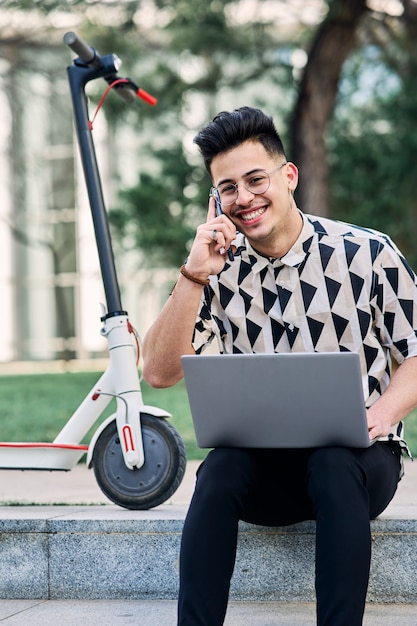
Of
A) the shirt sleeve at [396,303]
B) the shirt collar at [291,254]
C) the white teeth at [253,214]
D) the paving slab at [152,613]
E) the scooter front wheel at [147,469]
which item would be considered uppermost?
the white teeth at [253,214]

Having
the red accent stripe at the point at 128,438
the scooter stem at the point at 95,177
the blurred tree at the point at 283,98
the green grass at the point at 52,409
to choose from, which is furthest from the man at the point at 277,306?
the blurred tree at the point at 283,98

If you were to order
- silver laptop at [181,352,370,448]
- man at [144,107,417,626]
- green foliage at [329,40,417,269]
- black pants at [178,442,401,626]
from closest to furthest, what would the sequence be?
black pants at [178,442,401,626] → silver laptop at [181,352,370,448] → man at [144,107,417,626] → green foliage at [329,40,417,269]

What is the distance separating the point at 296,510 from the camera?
310 centimetres

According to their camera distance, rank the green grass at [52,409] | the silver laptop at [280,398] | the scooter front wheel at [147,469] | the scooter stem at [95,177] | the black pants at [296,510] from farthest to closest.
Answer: the green grass at [52,409] < the scooter stem at [95,177] < the scooter front wheel at [147,469] < the silver laptop at [280,398] < the black pants at [296,510]

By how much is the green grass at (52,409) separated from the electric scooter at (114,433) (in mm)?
2646

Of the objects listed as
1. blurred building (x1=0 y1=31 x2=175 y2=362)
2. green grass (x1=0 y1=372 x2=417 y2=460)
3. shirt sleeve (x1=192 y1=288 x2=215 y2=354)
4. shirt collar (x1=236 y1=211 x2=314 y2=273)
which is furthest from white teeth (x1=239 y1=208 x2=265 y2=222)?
blurred building (x1=0 y1=31 x2=175 y2=362)

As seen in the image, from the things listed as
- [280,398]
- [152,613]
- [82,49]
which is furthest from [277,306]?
[82,49]

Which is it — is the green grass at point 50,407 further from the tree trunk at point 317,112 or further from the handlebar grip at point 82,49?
the tree trunk at point 317,112

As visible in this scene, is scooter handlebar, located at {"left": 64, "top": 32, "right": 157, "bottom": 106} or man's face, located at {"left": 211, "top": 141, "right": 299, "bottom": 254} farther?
scooter handlebar, located at {"left": 64, "top": 32, "right": 157, "bottom": 106}

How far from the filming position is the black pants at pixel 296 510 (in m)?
2.62

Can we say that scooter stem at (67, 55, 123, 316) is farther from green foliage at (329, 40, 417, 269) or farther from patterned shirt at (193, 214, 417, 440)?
green foliage at (329, 40, 417, 269)

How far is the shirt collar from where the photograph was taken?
3219mm

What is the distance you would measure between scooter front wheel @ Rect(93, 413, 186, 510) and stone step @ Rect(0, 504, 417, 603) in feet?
0.24

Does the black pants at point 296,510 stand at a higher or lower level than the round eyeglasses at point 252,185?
lower
